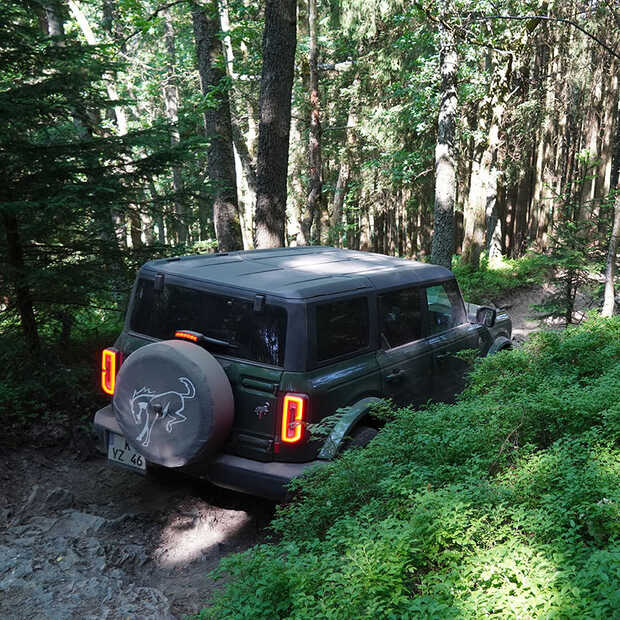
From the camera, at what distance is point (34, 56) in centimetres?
680

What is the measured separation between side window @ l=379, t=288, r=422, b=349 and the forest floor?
1.95 m

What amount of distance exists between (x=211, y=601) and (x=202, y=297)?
228 centimetres

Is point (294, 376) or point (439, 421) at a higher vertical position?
point (294, 376)

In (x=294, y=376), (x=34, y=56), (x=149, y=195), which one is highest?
(x=34, y=56)

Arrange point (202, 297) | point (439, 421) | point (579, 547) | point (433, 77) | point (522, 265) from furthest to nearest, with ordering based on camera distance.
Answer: point (522, 265) < point (433, 77) < point (202, 297) < point (439, 421) < point (579, 547)

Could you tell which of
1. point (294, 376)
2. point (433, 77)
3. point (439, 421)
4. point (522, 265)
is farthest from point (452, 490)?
point (522, 265)

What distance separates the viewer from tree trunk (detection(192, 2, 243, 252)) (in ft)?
34.5

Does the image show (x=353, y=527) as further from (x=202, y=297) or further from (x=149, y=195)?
(x=149, y=195)

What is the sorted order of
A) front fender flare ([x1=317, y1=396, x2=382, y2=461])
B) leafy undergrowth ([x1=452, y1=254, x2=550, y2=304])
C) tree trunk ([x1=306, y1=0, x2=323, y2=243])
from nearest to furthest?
1. front fender flare ([x1=317, y1=396, x2=382, y2=461])
2. tree trunk ([x1=306, y1=0, x2=323, y2=243])
3. leafy undergrowth ([x1=452, y1=254, x2=550, y2=304])

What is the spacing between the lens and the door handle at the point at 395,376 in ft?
17.5

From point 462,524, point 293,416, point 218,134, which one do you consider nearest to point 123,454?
point 293,416

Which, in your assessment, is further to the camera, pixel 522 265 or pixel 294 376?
pixel 522 265

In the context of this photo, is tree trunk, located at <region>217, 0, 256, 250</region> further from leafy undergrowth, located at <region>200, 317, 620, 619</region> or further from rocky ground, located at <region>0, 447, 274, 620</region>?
leafy undergrowth, located at <region>200, 317, 620, 619</region>

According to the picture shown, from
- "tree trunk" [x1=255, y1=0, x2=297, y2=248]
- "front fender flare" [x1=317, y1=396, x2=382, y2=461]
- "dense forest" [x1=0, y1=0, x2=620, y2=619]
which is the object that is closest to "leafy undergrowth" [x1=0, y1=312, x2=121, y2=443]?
"dense forest" [x1=0, y1=0, x2=620, y2=619]
